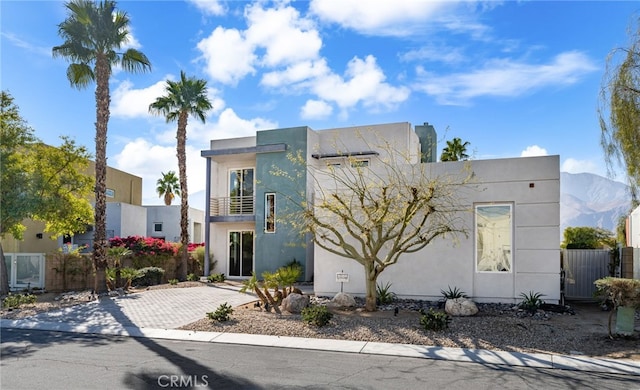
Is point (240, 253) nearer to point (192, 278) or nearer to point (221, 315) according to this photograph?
point (192, 278)

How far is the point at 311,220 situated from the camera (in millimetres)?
12609

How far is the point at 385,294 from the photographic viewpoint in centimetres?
1348

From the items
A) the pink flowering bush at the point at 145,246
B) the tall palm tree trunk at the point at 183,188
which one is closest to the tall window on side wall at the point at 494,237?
the tall palm tree trunk at the point at 183,188

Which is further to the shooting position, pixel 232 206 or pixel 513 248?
pixel 232 206

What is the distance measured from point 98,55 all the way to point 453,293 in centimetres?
1519

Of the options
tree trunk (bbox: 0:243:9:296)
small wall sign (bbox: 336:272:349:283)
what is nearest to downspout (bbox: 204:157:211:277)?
tree trunk (bbox: 0:243:9:296)

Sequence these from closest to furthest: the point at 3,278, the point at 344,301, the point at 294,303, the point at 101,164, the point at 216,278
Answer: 1. the point at 294,303
2. the point at 344,301
3. the point at 101,164
4. the point at 3,278
5. the point at 216,278

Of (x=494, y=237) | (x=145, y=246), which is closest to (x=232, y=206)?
(x=145, y=246)

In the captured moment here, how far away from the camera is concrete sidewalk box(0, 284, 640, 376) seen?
797 centimetres

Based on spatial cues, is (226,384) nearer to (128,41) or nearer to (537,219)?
(537,219)

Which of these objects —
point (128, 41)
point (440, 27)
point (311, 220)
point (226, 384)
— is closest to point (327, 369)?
point (226, 384)

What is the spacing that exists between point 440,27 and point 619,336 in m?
8.43

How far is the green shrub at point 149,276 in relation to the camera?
65.9 feet

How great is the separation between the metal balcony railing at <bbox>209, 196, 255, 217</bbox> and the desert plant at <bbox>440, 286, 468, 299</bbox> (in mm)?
11690
